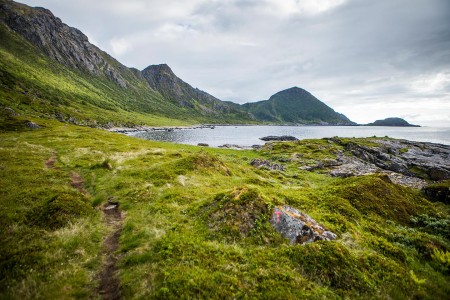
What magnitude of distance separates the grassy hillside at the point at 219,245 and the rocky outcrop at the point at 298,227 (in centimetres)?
54

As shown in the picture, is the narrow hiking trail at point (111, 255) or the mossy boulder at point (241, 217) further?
the mossy boulder at point (241, 217)

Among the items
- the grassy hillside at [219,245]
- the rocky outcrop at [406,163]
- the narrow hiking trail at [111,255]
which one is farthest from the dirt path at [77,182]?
the rocky outcrop at [406,163]

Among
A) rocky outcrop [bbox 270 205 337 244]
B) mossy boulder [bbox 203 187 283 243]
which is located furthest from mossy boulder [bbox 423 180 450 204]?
mossy boulder [bbox 203 187 283 243]

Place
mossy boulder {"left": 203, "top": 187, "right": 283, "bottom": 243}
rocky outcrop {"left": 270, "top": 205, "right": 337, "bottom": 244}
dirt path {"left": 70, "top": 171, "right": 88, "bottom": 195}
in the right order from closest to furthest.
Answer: rocky outcrop {"left": 270, "top": 205, "right": 337, "bottom": 244}
mossy boulder {"left": 203, "top": 187, "right": 283, "bottom": 243}
dirt path {"left": 70, "top": 171, "right": 88, "bottom": 195}

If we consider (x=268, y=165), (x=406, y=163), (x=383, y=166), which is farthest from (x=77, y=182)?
(x=406, y=163)

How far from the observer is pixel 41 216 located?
14883 mm

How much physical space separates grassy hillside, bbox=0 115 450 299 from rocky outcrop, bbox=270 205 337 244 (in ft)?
1.76

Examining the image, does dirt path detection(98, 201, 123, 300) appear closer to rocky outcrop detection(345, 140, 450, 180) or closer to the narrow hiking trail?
the narrow hiking trail

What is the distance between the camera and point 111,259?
41.1 feet

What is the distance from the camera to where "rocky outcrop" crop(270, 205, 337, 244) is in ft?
44.2

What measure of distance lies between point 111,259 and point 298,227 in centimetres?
1081

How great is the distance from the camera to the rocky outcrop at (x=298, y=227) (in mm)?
13461

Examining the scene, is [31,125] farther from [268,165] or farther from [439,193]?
[439,193]

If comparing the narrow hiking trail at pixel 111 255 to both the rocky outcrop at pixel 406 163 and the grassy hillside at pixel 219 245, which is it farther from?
the rocky outcrop at pixel 406 163
